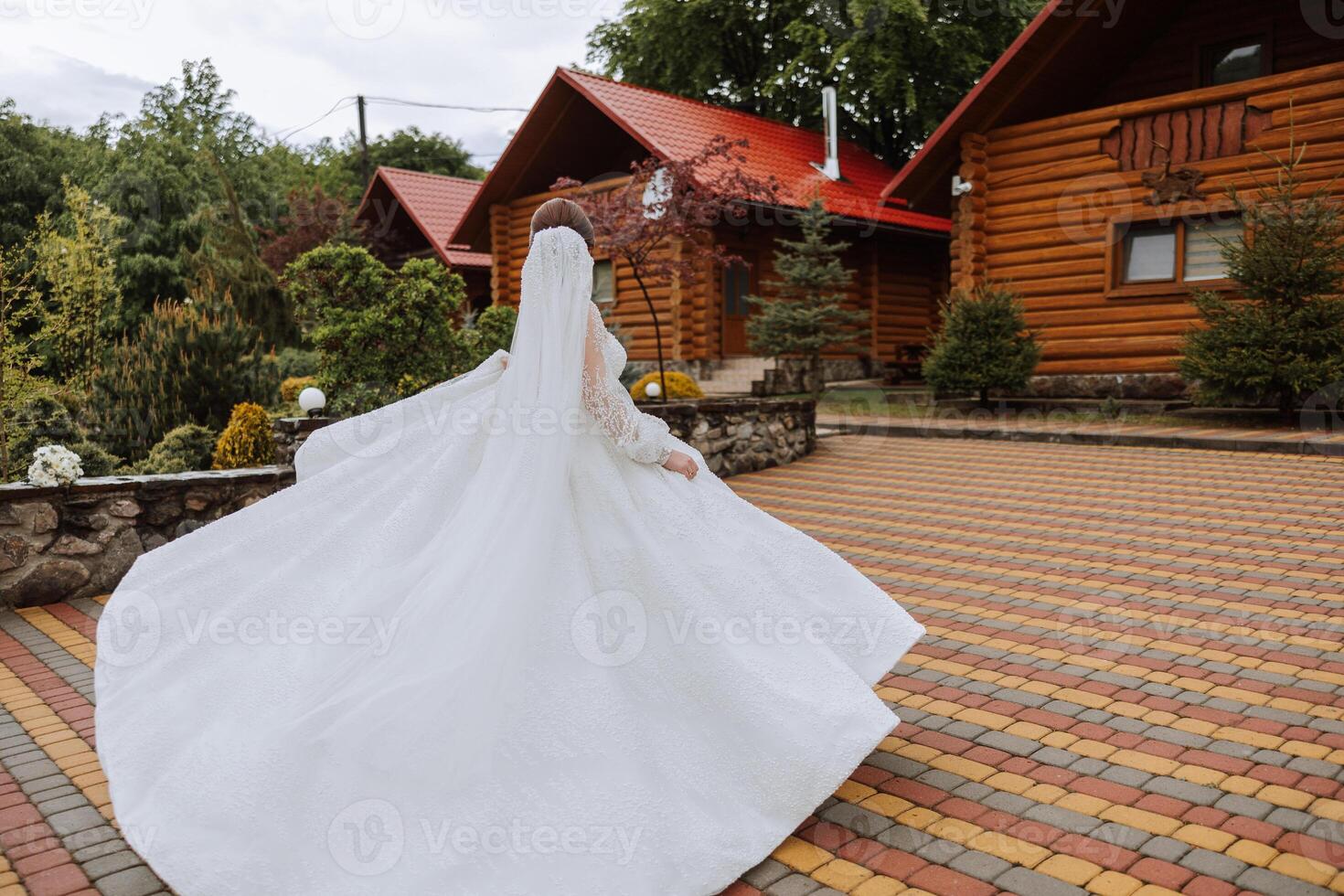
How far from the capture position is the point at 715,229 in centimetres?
1939

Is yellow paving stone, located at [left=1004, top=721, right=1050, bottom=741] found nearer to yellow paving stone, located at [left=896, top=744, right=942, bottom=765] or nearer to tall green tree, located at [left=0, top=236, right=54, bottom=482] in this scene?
yellow paving stone, located at [left=896, top=744, right=942, bottom=765]

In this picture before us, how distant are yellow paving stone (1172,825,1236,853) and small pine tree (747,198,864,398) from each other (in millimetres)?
14647

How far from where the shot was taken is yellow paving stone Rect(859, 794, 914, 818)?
316cm

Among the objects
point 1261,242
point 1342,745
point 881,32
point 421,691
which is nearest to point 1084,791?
point 1342,745

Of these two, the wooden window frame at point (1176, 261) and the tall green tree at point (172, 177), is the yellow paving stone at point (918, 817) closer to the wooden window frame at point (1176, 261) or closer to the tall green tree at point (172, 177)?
the wooden window frame at point (1176, 261)

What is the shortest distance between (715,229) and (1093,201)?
7.10 m

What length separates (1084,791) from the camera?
324 cm

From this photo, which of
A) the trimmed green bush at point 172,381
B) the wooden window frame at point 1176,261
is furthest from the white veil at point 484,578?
the wooden window frame at point 1176,261

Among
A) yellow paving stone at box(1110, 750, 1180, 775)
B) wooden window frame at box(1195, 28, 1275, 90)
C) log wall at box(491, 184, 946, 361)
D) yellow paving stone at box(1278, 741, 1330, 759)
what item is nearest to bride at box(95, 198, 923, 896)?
yellow paving stone at box(1110, 750, 1180, 775)

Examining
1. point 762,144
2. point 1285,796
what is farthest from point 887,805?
point 762,144

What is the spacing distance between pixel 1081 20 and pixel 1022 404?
555 cm

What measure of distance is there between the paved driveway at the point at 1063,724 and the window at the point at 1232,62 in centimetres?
971

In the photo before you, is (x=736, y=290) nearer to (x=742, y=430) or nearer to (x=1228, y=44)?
(x=1228, y=44)

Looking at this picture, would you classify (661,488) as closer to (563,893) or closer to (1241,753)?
(563,893)
